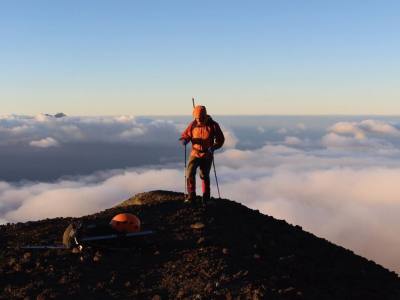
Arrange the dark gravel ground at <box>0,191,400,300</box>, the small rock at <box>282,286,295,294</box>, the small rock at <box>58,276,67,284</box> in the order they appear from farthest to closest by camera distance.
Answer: the small rock at <box>58,276,67,284</box>
the small rock at <box>282,286,295,294</box>
the dark gravel ground at <box>0,191,400,300</box>

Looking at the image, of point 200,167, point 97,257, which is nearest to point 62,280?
point 97,257

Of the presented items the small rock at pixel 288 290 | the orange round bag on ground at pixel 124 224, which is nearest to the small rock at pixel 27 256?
the orange round bag on ground at pixel 124 224

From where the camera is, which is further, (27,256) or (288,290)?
(27,256)

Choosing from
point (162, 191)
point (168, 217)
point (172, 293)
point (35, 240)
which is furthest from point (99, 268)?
point (162, 191)

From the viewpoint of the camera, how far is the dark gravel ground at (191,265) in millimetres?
10555

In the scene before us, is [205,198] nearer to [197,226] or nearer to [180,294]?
[197,226]

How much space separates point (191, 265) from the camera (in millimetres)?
11695

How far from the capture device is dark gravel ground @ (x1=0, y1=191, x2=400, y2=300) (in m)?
10.6

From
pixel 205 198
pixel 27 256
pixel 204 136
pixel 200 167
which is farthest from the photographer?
pixel 205 198

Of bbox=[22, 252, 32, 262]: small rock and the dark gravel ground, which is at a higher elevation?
bbox=[22, 252, 32, 262]: small rock

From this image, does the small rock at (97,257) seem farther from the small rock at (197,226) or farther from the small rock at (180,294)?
the small rock at (197,226)

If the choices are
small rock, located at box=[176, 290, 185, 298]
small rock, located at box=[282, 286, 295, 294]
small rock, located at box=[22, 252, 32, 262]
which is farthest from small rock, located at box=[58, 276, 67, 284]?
small rock, located at box=[282, 286, 295, 294]

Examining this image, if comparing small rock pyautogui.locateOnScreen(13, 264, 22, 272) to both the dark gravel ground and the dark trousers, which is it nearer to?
the dark gravel ground

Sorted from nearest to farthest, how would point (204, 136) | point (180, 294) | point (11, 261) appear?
point (180, 294)
point (11, 261)
point (204, 136)
